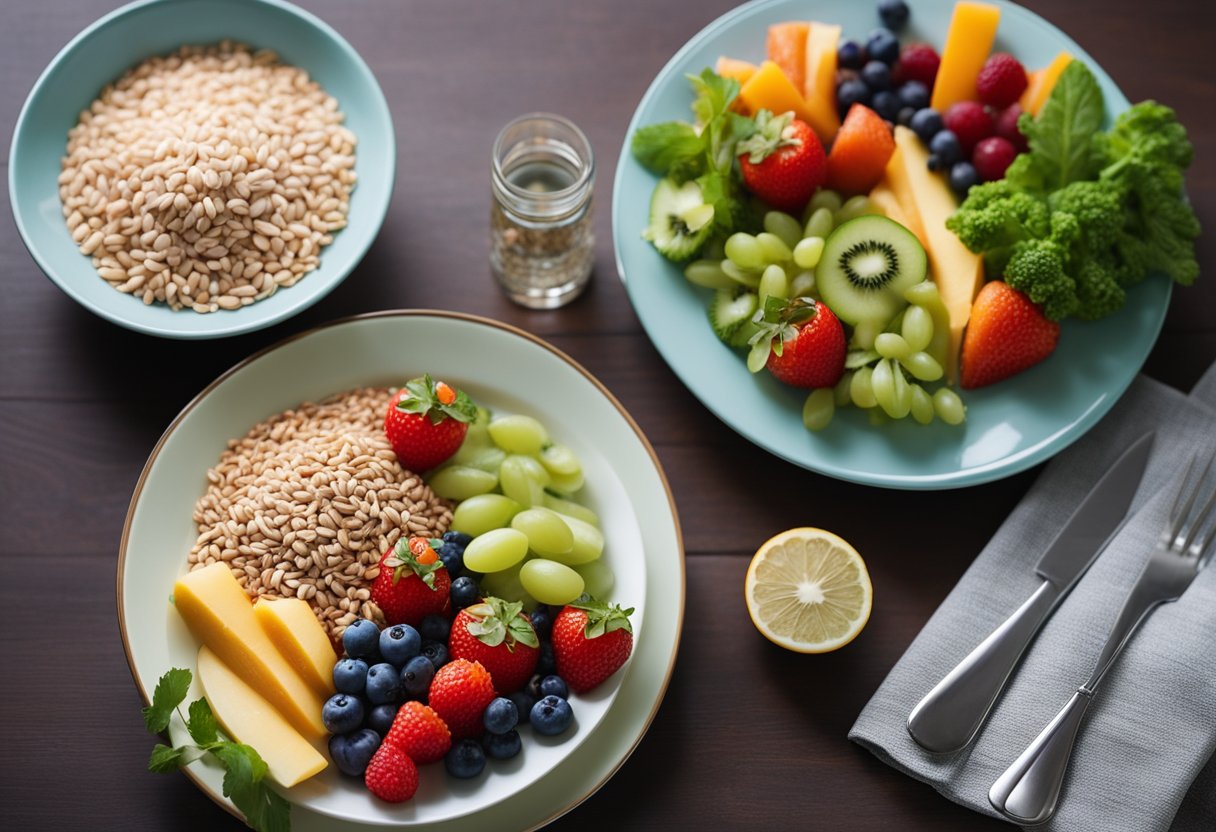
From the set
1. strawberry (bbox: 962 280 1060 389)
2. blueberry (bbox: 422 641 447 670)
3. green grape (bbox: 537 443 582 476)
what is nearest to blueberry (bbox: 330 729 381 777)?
blueberry (bbox: 422 641 447 670)

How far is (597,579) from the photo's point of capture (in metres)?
1.49

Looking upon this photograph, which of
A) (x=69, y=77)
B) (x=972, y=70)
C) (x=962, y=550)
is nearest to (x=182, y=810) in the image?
(x=69, y=77)

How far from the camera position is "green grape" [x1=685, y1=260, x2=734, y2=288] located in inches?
64.1

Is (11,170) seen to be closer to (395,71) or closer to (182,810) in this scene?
(395,71)

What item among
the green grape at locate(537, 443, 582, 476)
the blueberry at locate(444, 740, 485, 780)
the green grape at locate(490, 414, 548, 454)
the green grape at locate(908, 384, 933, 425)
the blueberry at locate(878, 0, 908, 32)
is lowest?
the blueberry at locate(444, 740, 485, 780)

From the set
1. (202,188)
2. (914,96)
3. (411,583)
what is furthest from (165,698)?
(914,96)

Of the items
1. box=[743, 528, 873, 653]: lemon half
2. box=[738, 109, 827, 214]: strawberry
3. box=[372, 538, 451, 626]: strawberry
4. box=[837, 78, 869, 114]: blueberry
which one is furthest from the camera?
box=[837, 78, 869, 114]: blueberry

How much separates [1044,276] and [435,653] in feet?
3.31

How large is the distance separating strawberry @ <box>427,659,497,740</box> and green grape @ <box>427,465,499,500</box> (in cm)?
25

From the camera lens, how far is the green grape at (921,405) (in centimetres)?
156

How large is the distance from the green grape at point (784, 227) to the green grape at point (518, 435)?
472 mm

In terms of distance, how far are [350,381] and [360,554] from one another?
276 millimetres

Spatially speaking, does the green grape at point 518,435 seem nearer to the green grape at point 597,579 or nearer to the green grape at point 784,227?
the green grape at point 597,579

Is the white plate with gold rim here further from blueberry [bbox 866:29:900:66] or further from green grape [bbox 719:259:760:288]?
blueberry [bbox 866:29:900:66]
